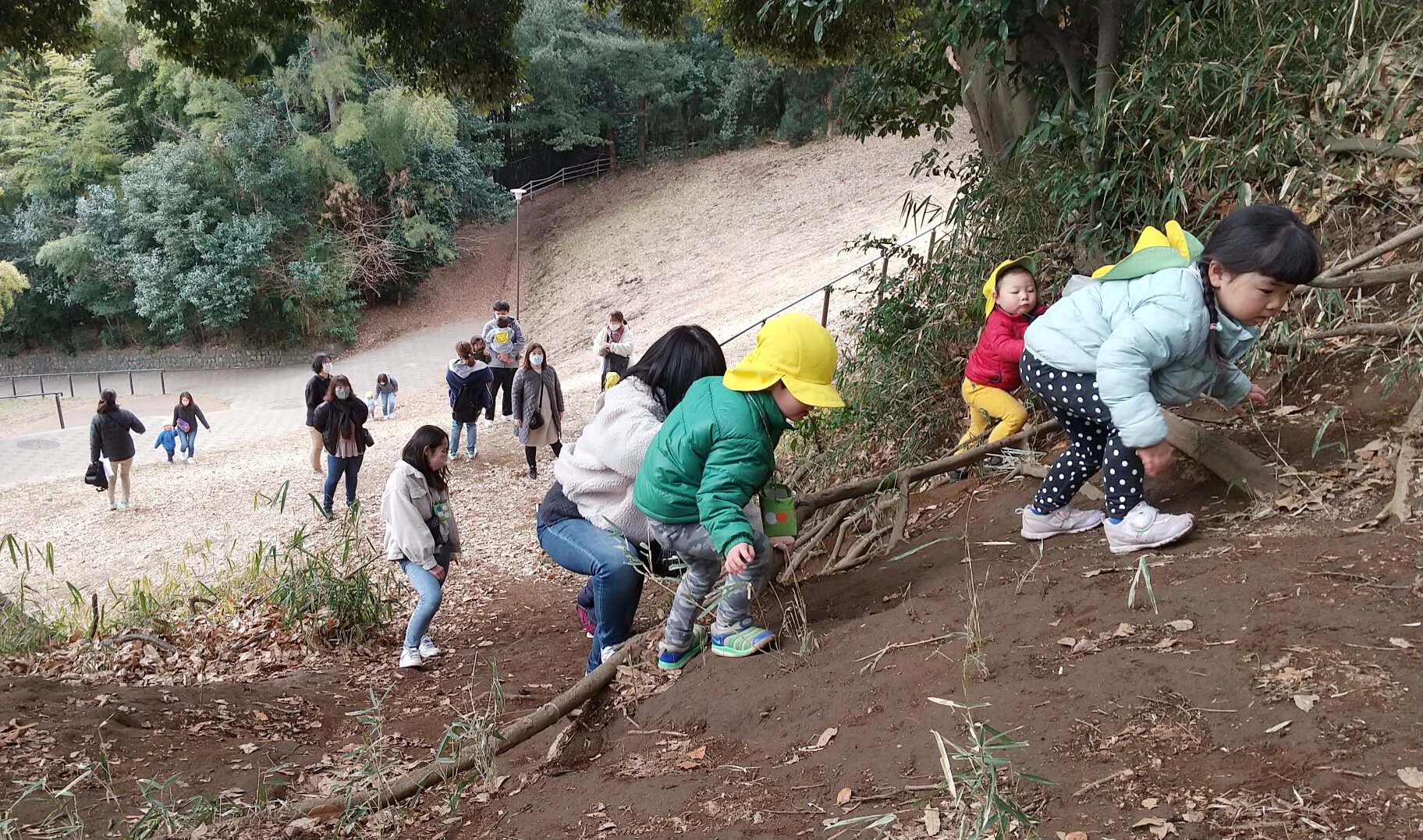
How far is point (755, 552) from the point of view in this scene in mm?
3295

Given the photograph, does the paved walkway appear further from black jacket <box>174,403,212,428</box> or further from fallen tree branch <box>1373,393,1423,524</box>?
fallen tree branch <box>1373,393,1423,524</box>

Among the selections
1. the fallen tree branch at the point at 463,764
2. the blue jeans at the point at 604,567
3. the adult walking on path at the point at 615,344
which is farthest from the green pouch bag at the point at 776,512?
the adult walking on path at the point at 615,344

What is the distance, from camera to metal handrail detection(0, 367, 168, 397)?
27.2 m

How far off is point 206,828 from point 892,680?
200 cm

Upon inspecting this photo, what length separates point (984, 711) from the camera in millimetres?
2482

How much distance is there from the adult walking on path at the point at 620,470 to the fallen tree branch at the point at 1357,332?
225 cm

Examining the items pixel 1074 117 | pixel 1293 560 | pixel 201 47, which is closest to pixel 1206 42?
pixel 1074 117

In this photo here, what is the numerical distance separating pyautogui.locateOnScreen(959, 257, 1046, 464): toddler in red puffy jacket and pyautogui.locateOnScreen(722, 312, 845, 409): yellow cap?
1976 mm

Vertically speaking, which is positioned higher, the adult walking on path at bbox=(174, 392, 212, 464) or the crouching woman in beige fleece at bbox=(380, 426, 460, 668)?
the crouching woman in beige fleece at bbox=(380, 426, 460, 668)

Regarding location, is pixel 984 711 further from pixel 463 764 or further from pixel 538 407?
pixel 538 407

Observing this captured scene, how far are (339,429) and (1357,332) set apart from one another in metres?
8.30

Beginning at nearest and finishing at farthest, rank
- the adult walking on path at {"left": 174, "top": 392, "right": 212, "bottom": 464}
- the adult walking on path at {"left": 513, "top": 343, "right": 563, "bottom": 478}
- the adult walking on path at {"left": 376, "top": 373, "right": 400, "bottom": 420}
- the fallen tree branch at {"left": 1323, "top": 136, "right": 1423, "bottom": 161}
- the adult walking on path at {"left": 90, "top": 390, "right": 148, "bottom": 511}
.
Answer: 1. the fallen tree branch at {"left": 1323, "top": 136, "right": 1423, "bottom": 161}
2. the adult walking on path at {"left": 513, "top": 343, "right": 563, "bottom": 478}
3. the adult walking on path at {"left": 90, "top": 390, "right": 148, "bottom": 511}
4. the adult walking on path at {"left": 174, "top": 392, "right": 212, "bottom": 464}
5. the adult walking on path at {"left": 376, "top": 373, "right": 400, "bottom": 420}

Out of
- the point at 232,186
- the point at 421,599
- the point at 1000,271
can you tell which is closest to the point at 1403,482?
the point at 1000,271

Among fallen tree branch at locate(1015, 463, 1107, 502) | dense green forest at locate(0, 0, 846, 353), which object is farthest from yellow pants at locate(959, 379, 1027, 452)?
dense green forest at locate(0, 0, 846, 353)
